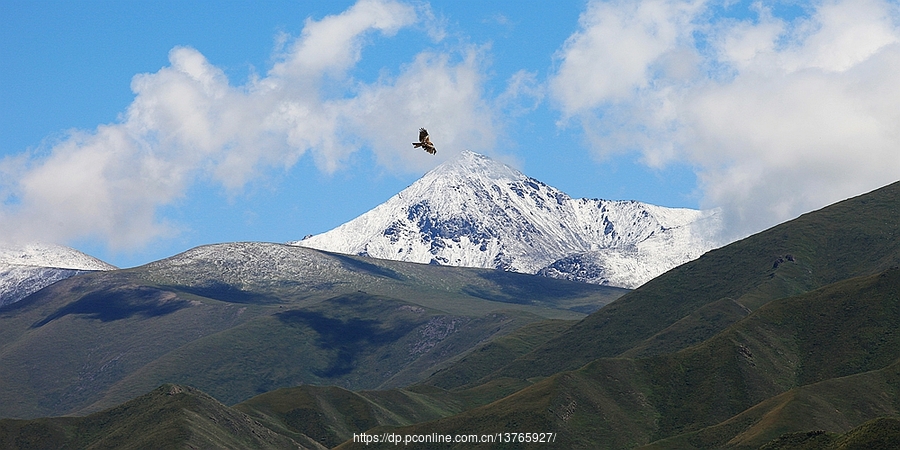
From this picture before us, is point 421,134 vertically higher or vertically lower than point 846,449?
higher

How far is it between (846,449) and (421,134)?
118807 millimetres

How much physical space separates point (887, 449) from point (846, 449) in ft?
23.2

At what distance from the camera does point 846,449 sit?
197 meters

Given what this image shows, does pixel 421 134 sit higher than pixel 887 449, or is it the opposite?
pixel 421 134

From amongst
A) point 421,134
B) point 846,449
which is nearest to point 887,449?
point 846,449

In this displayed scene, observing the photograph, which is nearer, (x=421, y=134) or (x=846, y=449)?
(x=421, y=134)

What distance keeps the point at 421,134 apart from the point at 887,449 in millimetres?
118780

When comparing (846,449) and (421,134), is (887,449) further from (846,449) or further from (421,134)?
(421,134)

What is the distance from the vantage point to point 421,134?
4545 inches

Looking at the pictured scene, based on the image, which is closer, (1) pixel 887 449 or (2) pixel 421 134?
(2) pixel 421 134

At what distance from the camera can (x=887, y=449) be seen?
633 feet
